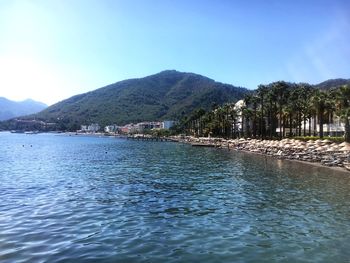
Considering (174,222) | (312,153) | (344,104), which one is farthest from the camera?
(344,104)

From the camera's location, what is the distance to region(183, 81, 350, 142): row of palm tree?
76856mm

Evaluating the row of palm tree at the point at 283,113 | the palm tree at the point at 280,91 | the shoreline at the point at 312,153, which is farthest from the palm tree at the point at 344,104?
the palm tree at the point at 280,91

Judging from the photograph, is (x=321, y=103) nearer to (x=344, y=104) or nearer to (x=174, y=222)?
(x=344, y=104)

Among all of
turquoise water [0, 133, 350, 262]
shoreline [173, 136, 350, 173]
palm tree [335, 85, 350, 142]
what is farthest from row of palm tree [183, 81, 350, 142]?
turquoise water [0, 133, 350, 262]

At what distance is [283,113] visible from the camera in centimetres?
10325

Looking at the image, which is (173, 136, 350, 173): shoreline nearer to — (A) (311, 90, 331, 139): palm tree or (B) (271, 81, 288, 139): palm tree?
(A) (311, 90, 331, 139): palm tree

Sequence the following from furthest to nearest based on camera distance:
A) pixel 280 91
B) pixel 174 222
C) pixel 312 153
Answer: pixel 280 91 < pixel 312 153 < pixel 174 222

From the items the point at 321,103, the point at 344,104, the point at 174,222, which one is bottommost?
the point at 174,222

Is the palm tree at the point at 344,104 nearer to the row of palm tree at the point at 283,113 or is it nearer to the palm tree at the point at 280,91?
the row of palm tree at the point at 283,113

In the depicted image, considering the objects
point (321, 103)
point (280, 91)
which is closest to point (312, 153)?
point (321, 103)

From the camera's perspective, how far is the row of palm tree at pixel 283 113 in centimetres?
7686

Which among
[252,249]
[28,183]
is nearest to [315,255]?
[252,249]

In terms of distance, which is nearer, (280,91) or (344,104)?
(344,104)

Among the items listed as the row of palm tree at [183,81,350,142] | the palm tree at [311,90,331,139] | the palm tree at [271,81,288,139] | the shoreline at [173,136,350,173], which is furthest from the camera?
the palm tree at [271,81,288,139]
